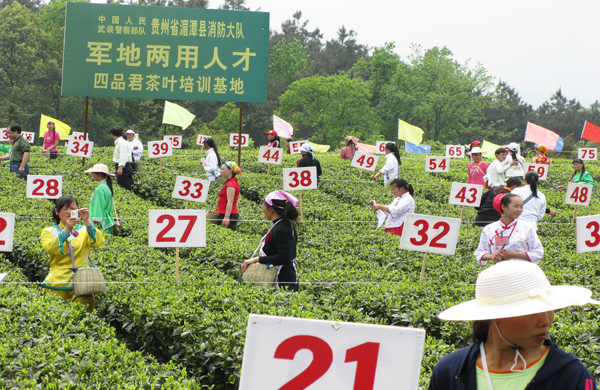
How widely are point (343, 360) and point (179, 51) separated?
14722 millimetres

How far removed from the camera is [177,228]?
282 inches

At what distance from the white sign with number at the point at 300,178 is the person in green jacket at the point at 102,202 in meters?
3.90

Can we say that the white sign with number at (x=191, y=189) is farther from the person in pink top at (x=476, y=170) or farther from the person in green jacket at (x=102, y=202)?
the person in pink top at (x=476, y=170)

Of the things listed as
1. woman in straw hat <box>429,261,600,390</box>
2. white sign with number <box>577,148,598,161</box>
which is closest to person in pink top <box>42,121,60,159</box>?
woman in straw hat <box>429,261,600,390</box>

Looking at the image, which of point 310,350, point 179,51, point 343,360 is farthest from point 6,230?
point 179,51

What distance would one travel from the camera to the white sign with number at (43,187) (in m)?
10.9

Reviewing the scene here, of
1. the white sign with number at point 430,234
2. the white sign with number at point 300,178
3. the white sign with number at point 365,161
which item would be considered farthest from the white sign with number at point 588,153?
the white sign with number at point 430,234

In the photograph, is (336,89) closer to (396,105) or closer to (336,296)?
(396,105)

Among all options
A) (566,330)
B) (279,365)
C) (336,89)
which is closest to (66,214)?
(279,365)

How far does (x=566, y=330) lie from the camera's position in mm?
5184

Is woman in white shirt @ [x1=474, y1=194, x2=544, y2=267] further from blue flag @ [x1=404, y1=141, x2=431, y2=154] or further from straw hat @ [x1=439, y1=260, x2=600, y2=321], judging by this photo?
blue flag @ [x1=404, y1=141, x2=431, y2=154]

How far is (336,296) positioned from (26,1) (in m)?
79.6

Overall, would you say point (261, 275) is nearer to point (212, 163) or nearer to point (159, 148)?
point (212, 163)

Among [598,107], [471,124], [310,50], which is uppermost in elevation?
[310,50]
